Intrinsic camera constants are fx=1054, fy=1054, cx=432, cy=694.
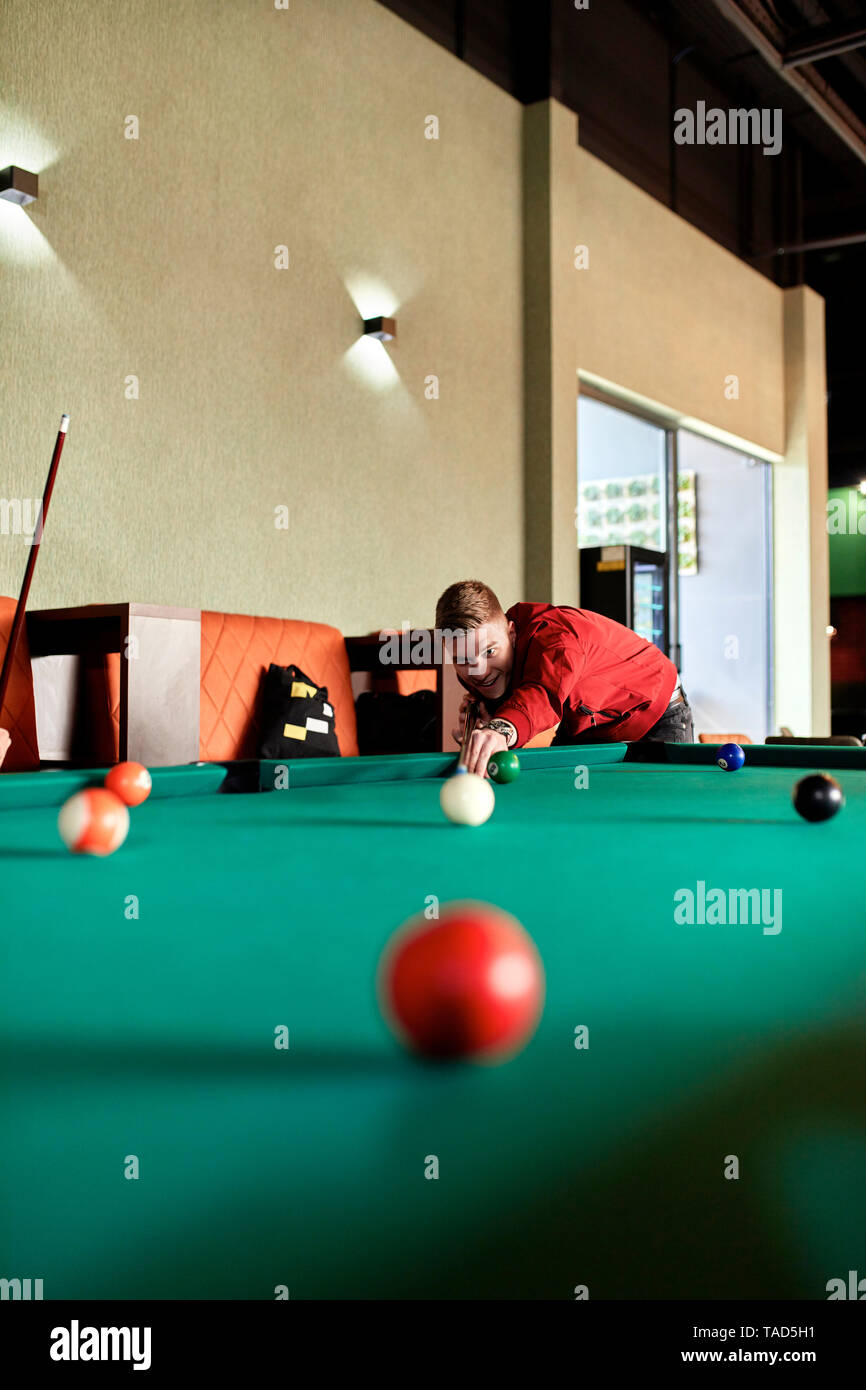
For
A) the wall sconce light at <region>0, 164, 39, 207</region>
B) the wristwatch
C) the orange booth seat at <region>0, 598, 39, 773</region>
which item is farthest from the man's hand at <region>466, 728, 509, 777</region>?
the wall sconce light at <region>0, 164, 39, 207</region>

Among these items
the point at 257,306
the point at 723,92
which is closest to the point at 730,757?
the point at 257,306

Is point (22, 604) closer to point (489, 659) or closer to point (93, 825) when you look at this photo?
point (489, 659)

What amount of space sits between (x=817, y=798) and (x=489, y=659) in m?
1.58

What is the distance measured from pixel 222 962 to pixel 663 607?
704 cm

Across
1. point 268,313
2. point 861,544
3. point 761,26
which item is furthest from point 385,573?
point 861,544

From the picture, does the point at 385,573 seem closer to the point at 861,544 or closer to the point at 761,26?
the point at 761,26

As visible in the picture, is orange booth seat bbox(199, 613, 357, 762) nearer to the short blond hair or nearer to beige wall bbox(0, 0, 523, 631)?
beige wall bbox(0, 0, 523, 631)

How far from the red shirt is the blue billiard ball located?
0.42 metres

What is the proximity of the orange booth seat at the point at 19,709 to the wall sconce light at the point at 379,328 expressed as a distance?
2549mm

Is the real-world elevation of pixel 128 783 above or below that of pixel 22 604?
below

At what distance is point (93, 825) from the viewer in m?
1.31
